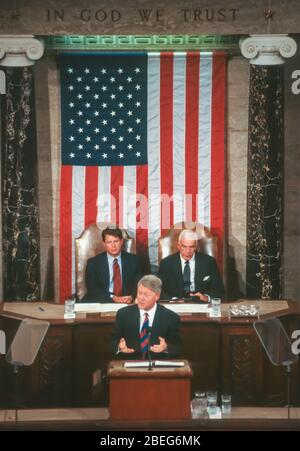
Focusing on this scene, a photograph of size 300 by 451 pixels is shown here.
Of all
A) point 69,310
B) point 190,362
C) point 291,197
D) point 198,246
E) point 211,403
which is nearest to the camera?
point 211,403

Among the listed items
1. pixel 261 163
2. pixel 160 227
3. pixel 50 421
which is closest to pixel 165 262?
Answer: pixel 160 227

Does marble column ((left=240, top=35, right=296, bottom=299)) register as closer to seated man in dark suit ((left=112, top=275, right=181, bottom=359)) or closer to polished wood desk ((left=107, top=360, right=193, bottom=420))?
seated man in dark suit ((left=112, top=275, right=181, bottom=359))

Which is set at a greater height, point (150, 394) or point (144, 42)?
point (144, 42)

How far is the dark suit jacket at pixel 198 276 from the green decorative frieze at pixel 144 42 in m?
2.55

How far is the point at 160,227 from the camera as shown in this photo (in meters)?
13.0

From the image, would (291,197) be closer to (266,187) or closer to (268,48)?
(266,187)

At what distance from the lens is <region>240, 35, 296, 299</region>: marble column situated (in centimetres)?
1254

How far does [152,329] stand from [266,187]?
9.29ft

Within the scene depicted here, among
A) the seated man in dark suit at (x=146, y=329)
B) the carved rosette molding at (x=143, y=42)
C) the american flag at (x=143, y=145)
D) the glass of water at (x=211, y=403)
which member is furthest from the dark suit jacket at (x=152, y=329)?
the carved rosette molding at (x=143, y=42)

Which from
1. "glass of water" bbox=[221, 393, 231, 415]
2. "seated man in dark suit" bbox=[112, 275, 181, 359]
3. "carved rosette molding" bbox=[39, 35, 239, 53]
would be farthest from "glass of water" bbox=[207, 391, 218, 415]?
"carved rosette molding" bbox=[39, 35, 239, 53]

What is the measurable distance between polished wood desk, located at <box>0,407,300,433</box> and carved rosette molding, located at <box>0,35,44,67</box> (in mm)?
4083

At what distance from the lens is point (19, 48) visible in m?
12.3

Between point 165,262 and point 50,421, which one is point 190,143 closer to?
point 165,262

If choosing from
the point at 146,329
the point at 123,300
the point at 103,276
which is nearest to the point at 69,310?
the point at 123,300
